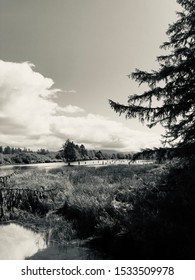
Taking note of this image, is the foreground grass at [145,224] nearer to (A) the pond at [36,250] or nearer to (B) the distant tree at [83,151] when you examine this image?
(A) the pond at [36,250]

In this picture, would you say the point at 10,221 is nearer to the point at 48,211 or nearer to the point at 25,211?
the point at 25,211

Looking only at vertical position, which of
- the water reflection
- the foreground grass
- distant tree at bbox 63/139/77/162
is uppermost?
distant tree at bbox 63/139/77/162

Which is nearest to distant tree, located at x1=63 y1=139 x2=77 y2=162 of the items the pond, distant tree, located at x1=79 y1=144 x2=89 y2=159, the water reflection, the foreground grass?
distant tree, located at x1=79 y1=144 x2=89 y2=159

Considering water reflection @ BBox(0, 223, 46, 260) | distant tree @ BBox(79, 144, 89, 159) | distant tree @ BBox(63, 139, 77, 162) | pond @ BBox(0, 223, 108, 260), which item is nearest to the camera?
pond @ BBox(0, 223, 108, 260)

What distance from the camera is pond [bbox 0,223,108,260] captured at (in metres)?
6.71

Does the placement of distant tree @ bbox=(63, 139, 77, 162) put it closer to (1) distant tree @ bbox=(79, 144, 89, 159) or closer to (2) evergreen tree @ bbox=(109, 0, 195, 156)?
(1) distant tree @ bbox=(79, 144, 89, 159)

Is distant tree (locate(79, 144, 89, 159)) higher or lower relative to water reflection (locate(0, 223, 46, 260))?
higher

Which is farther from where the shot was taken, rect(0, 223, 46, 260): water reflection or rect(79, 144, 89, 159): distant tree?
rect(79, 144, 89, 159): distant tree

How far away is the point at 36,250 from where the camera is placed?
23.6 feet

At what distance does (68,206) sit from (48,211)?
3.59 ft

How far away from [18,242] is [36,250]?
37.1 inches

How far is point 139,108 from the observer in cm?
924

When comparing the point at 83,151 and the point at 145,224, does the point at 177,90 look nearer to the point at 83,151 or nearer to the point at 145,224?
the point at 145,224
